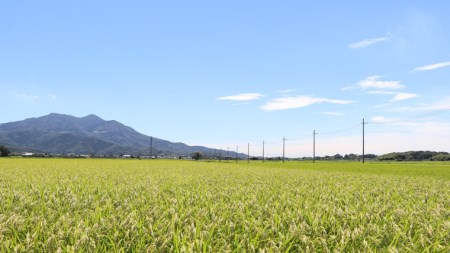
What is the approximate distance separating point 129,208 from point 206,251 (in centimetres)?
399

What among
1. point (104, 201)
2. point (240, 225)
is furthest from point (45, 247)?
point (104, 201)

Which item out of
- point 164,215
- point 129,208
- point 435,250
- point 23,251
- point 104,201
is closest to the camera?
point 23,251

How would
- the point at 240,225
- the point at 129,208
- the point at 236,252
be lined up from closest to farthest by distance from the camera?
the point at 236,252 < the point at 240,225 < the point at 129,208

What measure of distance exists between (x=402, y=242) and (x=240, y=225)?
2.57 meters

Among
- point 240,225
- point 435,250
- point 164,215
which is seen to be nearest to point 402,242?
point 435,250

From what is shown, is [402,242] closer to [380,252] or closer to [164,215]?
[380,252]

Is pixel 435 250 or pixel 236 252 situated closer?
pixel 236 252

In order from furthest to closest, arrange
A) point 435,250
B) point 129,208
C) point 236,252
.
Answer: point 129,208
point 435,250
point 236,252

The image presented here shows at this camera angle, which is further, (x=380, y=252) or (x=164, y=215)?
(x=164, y=215)

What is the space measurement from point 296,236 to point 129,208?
4.11m

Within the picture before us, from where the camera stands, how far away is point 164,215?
727 cm

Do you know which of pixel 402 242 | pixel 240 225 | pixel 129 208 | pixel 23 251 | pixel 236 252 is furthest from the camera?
pixel 129 208

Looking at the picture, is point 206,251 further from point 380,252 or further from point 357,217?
point 357,217

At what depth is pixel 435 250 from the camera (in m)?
5.37
